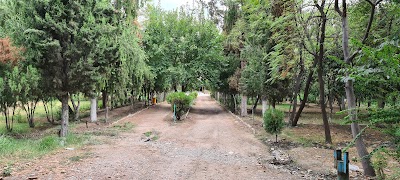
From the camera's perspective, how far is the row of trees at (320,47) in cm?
492

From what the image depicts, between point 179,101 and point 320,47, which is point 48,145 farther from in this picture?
point 179,101

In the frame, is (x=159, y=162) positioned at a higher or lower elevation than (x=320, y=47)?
lower

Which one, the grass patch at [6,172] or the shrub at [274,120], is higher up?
the shrub at [274,120]

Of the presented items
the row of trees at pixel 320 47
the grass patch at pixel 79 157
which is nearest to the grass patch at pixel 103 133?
the grass patch at pixel 79 157

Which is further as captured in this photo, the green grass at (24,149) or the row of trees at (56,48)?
the row of trees at (56,48)

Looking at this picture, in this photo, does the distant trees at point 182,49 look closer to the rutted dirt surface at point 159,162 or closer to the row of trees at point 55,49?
the row of trees at point 55,49

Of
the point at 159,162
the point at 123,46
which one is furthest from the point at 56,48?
the point at 159,162

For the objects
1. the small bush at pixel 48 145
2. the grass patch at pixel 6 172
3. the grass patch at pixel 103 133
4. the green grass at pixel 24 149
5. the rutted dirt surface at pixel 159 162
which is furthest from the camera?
the grass patch at pixel 103 133

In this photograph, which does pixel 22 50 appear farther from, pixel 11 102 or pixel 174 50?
pixel 174 50

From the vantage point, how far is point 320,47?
10.7 m

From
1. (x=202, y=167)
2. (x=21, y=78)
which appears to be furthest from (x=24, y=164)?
(x=21, y=78)

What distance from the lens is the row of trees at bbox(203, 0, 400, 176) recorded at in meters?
4.92

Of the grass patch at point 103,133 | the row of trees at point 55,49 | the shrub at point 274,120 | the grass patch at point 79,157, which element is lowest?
the grass patch at point 103,133

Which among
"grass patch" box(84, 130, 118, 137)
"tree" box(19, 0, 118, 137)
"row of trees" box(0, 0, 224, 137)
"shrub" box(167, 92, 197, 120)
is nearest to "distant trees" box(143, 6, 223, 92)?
"shrub" box(167, 92, 197, 120)
